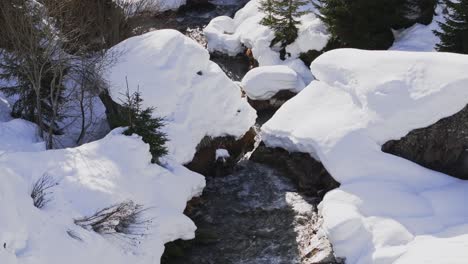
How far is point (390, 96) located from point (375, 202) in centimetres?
333

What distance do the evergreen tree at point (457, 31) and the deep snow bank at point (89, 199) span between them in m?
9.75

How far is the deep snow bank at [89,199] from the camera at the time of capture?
7738 millimetres

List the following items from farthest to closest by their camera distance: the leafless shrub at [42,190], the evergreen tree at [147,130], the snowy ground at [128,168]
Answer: the evergreen tree at [147,130]
the leafless shrub at [42,190]
the snowy ground at [128,168]

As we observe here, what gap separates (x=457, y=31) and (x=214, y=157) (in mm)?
8990

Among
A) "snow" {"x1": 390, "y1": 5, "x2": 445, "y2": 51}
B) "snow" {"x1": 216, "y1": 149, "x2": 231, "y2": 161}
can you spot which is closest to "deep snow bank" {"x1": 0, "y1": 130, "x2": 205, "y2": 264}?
"snow" {"x1": 216, "y1": 149, "x2": 231, "y2": 161}

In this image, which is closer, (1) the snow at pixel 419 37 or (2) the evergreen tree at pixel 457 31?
(2) the evergreen tree at pixel 457 31

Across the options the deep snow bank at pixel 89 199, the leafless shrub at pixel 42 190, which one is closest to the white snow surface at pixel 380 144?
the deep snow bank at pixel 89 199

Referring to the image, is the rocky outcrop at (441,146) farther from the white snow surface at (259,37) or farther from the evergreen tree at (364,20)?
A: the white snow surface at (259,37)

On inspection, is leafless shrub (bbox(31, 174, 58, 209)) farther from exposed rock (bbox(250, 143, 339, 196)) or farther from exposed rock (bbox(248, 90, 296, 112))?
exposed rock (bbox(248, 90, 296, 112))

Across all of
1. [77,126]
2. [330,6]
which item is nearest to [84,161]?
[77,126]

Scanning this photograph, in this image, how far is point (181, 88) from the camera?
14.8 m

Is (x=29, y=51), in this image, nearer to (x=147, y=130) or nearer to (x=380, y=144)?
(x=147, y=130)

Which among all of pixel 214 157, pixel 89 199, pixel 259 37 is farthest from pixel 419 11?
pixel 89 199

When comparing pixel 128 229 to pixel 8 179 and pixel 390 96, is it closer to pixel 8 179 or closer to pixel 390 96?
pixel 8 179
